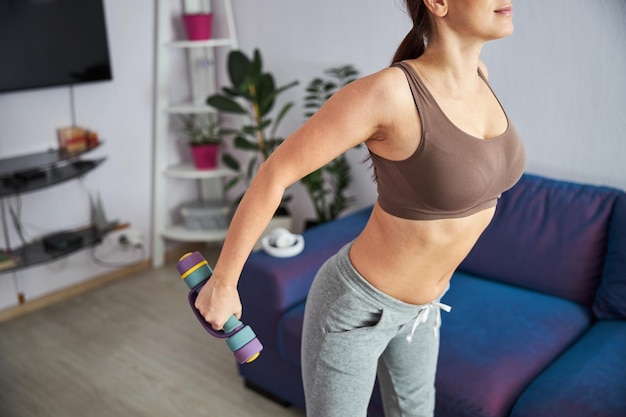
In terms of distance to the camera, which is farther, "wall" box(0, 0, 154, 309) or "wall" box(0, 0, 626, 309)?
"wall" box(0, 0, 154, 309)

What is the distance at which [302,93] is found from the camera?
3.22 metres

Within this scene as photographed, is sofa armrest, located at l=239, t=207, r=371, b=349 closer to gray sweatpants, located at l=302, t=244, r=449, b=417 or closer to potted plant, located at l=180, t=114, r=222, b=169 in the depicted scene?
gray sweatpants, located at l=302, t=244, r=449, b=417

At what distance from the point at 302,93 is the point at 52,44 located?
1198 millimetres

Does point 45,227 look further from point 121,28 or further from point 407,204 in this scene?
point 407,204

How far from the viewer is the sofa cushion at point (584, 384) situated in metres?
1.55

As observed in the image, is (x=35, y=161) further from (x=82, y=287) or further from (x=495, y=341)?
(x=495, y=341)

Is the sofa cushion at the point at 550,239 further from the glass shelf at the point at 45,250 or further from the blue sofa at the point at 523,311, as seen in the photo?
the glass shelf at the point at 45,250

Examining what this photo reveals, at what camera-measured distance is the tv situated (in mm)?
2805

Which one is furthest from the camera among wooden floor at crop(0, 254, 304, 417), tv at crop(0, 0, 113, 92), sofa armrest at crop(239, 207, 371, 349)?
tv at crop(0, 0, 113, 92)

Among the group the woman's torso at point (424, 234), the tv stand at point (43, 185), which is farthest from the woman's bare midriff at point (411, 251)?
the tv stand at point (43, 185)

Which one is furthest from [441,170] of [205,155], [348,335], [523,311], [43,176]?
[205,155]

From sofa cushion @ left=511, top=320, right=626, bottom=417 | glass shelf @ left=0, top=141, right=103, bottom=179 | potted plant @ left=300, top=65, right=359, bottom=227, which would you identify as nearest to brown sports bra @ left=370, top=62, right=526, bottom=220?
sofa cushion @ left=511, top=320, right=626, bottom=417

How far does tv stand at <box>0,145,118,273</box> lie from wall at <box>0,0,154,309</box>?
9cm

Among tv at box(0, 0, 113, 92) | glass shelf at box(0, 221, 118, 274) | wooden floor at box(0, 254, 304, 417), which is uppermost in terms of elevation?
tv at box(0, 0, 113, 92)
